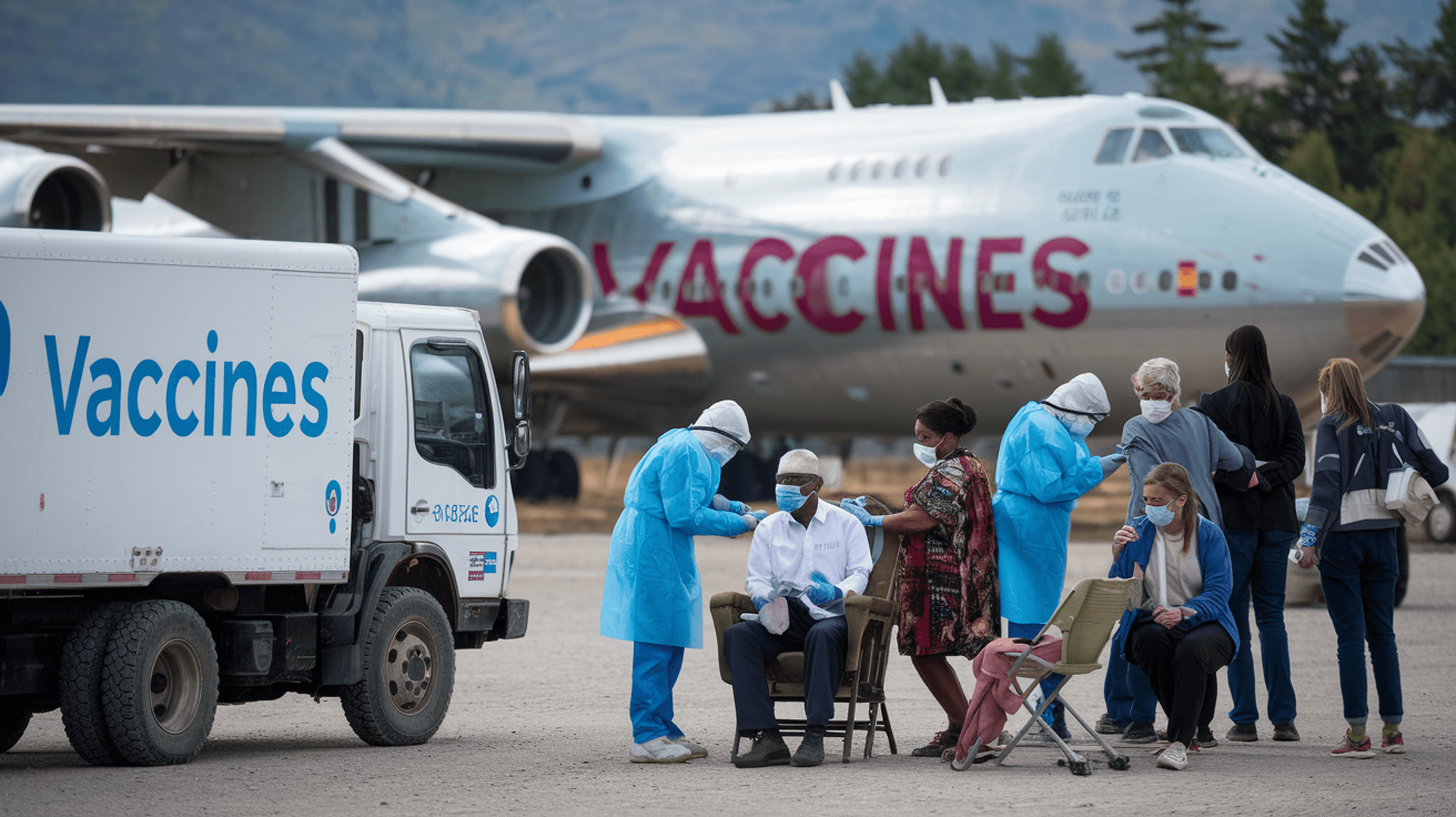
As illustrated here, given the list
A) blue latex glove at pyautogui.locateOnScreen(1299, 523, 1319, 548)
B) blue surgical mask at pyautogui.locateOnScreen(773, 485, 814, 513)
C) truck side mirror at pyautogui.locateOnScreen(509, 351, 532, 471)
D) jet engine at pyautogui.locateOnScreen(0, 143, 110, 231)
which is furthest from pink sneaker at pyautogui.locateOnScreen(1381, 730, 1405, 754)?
jet engine at pyautogui.locateOnScreen(0, 143, 110, 231)

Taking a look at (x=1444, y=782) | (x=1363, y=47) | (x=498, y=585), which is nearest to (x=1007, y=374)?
(x=498, y=585)

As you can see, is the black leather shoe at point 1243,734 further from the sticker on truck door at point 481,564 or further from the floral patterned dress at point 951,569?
the sticker on truck door at point 481,564

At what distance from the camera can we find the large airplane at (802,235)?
18.6 m

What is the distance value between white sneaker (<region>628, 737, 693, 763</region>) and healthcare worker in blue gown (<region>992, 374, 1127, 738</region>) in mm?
1497

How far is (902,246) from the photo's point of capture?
20547 mm

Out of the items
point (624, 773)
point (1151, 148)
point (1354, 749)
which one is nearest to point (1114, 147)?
point (1151, 148)

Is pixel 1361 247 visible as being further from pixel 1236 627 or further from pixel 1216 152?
pixel 1236 627

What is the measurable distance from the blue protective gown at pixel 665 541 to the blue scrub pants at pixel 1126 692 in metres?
1.86

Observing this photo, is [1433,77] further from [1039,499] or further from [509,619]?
[1039,499]

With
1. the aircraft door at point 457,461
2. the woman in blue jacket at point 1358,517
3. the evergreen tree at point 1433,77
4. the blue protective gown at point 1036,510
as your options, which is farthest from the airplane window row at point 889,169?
the evergreen tree at point 1433,77

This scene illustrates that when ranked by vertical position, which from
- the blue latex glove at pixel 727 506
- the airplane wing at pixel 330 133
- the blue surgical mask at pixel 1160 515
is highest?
the airplane wing at pixel 330 133

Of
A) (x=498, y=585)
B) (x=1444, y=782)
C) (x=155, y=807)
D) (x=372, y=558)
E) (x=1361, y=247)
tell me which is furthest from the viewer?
(x=1361, y=247)

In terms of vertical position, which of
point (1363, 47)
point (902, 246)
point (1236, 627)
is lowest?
point (1236, 627)

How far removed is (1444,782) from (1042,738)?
1955mm
